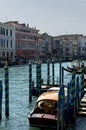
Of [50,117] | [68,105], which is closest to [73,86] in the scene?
[68,105]

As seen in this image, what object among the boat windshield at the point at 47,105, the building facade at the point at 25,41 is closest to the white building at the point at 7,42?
the building facade at the point at 25,41

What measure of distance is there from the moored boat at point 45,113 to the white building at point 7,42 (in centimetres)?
3394

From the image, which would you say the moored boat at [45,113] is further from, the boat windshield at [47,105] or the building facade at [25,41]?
the building facade at [25,41]

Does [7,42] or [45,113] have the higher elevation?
[7,42]

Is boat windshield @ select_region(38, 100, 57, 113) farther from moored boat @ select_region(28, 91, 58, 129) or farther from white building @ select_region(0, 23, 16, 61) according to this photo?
white building @ select_region(0, 23, 16, 61)

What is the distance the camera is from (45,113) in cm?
934

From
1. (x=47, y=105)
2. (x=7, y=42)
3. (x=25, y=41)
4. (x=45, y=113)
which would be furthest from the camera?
(x=25, y=41)

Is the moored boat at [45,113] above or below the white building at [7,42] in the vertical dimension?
below

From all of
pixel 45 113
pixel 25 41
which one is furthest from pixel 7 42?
pixel 45 113

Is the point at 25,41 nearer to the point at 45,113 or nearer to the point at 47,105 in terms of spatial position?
the point at 47,105

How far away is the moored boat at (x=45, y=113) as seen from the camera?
8875 millimetres

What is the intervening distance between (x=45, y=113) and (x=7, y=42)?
124 ft

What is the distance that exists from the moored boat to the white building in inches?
1336

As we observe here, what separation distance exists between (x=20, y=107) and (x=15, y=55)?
36.6m
